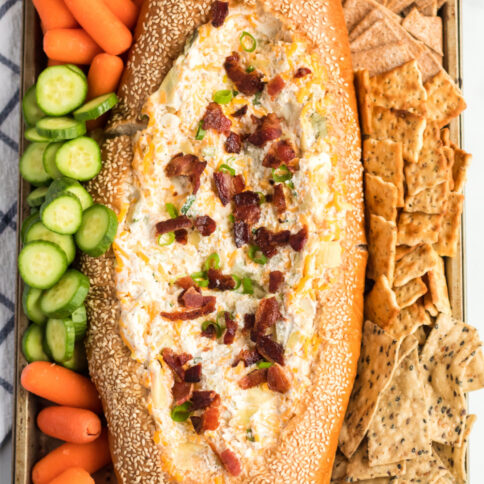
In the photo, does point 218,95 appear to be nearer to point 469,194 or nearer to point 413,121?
point 413,121

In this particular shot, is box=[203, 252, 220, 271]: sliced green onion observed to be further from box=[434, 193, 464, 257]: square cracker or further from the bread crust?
box=[434, 193, 464, 257]: square cracker

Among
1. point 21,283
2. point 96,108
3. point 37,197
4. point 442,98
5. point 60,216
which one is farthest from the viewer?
point 442,98

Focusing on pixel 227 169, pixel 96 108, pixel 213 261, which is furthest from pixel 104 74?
pixel 213 261

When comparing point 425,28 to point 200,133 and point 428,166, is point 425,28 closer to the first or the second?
point 428,166

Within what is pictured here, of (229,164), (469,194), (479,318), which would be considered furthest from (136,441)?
(469,194)

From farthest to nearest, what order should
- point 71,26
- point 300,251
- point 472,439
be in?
point 472,439
point 71,26
point 300,251

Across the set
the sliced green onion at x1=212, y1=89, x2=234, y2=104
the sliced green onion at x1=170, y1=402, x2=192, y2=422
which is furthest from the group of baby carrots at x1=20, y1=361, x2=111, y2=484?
the sliced green onion at x1=212, y1=89, x2=234, y2=104
